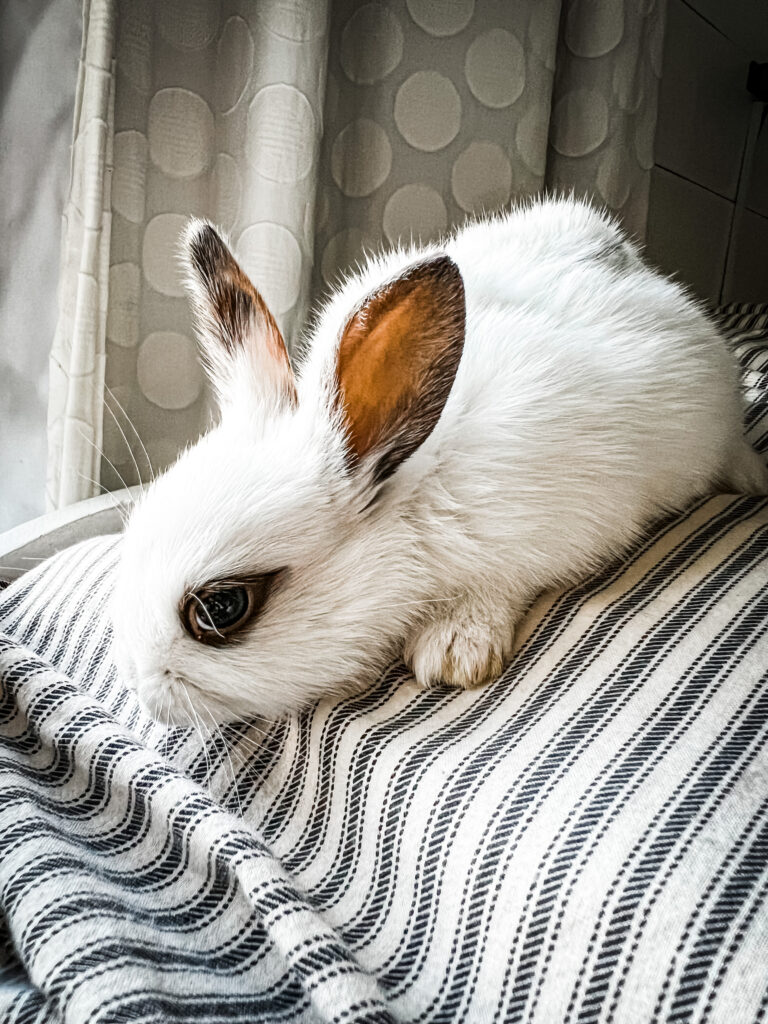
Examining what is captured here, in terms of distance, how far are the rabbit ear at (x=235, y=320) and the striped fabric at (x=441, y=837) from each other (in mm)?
297

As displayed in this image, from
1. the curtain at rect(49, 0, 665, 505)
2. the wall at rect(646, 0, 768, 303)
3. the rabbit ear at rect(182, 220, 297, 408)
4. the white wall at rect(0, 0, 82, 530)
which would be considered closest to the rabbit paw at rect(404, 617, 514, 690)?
the rabbit ear at rect(182, 220, 297, 408)

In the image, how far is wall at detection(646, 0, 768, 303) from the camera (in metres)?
2.01

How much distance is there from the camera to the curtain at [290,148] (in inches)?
41.8

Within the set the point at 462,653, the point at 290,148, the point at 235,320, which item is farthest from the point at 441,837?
the point at 290,148

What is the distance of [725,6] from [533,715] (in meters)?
2.38

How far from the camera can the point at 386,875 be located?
1.70 ft

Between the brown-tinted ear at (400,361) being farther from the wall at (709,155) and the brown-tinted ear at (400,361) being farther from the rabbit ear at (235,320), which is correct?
the wall at (709,155)

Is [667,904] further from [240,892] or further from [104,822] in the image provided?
[104,822]

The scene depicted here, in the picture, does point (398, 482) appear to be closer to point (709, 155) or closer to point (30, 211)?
point (30, 211)

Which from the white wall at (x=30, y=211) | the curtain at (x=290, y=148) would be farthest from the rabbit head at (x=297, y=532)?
the white wall at (x=30, y=211)

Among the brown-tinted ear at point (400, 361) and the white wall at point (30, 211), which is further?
the white wall at point (30, 211)

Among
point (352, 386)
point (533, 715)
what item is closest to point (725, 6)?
point (352, 386)

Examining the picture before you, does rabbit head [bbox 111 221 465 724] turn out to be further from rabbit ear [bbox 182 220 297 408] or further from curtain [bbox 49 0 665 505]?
curtain [bbox 49 0 665 505]

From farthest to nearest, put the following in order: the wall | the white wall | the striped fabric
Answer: the wall, the white wall, the striped fabric
